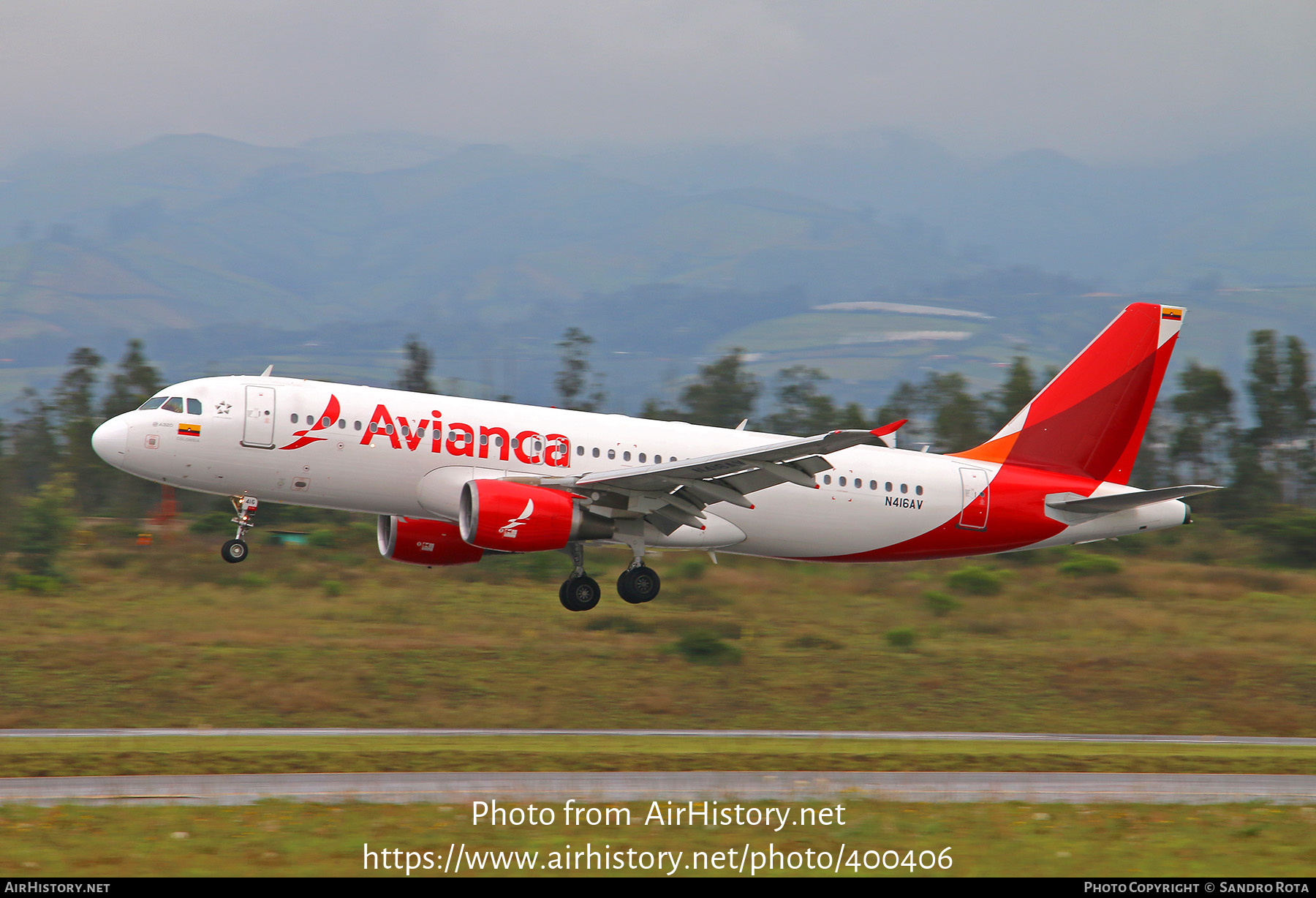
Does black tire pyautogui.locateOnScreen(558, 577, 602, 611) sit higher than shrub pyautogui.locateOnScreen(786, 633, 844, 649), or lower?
higher

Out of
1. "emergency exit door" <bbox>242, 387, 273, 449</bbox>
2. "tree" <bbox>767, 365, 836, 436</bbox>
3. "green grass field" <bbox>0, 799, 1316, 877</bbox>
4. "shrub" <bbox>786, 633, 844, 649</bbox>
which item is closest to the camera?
"green grass field" <bbox>0, 799, 1316, 877</bbox>

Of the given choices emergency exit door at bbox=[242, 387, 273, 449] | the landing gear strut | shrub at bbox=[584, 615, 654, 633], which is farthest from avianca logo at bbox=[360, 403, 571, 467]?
shrub at bbox=[584, 615, 654, 633]

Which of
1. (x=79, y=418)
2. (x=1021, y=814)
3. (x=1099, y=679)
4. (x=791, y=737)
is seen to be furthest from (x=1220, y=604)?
(x=79, y=418)

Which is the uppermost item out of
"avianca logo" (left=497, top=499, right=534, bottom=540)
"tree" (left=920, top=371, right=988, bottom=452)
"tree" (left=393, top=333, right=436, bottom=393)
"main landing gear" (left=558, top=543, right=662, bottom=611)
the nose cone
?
"tree" (left=393, top=333, right=436, bottom=393)

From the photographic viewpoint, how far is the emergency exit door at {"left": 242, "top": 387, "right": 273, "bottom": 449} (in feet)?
86.5

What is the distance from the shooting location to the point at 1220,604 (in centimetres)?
4391

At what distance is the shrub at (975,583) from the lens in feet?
143

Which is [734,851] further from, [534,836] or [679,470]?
[679,470]

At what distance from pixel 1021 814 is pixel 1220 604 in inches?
1174

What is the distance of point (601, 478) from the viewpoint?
26.1 meters

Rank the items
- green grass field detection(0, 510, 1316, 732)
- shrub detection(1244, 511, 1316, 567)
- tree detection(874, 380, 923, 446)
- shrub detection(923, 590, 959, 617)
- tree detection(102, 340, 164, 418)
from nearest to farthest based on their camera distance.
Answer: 1. green grass field detection(0, 510, 1316, 732)
2. shrub detection(923, 590, 959, 617)
3. shrub detection(1244, 511, 1316, 567)
4. tree detection(102, 340, 164, 418)
5. tree detection(874, 380, 923, 446)

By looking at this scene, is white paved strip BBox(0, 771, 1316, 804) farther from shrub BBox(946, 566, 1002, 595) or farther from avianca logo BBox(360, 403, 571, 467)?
shrub BBox(946, 566, 1002, 595)

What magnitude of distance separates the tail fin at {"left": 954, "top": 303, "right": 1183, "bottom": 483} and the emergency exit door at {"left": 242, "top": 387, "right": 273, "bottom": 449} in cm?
1635

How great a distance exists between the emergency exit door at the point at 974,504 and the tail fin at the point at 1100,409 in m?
1.10
